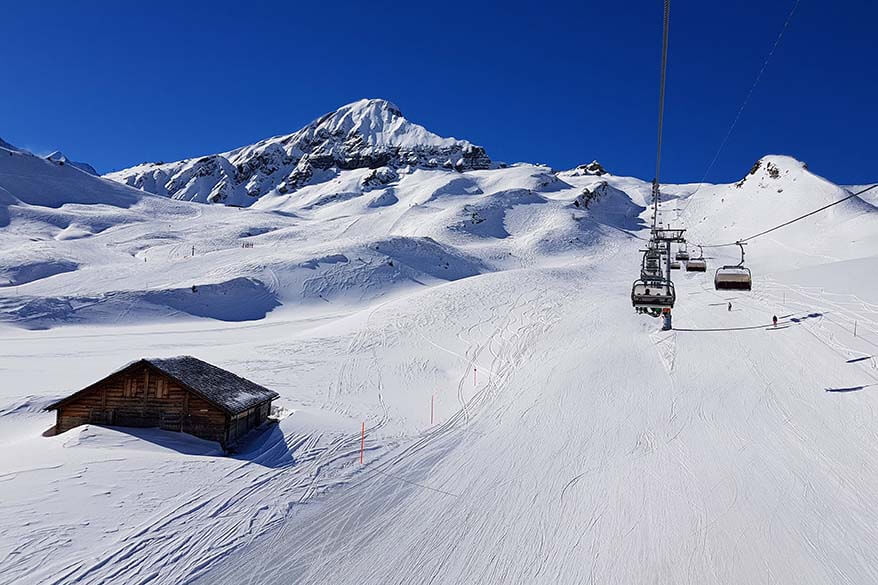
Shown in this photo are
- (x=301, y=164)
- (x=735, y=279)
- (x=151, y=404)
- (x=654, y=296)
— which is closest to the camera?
(x=151, y=404)

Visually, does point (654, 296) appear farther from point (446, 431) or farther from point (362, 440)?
point (362, 440)

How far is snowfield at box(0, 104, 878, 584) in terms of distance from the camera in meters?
13.1

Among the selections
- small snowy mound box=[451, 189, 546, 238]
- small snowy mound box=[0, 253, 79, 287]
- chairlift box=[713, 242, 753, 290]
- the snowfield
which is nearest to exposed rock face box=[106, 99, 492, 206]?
small snowy mound box=[451, 189, 546, 238]

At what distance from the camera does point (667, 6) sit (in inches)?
238

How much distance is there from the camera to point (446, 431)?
2327 cm

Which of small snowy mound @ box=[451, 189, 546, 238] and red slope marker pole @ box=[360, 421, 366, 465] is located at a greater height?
small snowy mound @ box=[451, 189, 546, 238]

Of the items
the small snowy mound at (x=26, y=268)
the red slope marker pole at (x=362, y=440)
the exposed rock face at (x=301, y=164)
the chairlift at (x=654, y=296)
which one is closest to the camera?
the red slope marker pole at (x=362, y=440)

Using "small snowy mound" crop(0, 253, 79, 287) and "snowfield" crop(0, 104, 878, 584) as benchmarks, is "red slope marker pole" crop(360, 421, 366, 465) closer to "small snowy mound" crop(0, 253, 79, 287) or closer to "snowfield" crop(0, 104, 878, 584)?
"snowfield" crop(0, 104, 878, 584)

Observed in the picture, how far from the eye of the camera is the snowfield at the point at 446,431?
1315cm

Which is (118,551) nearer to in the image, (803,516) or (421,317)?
(803,516)

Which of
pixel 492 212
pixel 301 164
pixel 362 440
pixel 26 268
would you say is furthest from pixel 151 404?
pixel 301 164

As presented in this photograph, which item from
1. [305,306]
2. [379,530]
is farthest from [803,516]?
[305,306]

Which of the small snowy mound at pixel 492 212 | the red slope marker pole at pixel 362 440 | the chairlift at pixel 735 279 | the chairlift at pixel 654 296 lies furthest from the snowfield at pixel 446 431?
the small snowy mound at pixel 492 212

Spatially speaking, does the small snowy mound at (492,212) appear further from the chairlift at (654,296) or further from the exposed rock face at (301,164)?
the chairlift at (654,296)
